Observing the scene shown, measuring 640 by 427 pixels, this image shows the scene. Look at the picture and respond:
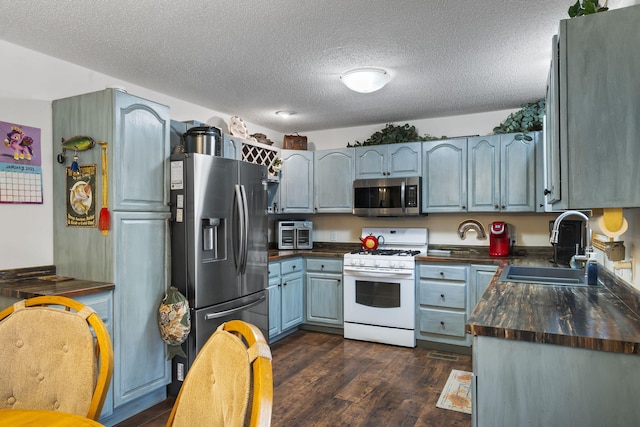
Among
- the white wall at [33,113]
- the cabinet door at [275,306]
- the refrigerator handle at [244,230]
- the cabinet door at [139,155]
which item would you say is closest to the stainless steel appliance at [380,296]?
the cabinet door at [275,306]

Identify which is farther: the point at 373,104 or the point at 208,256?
the point at 373,104

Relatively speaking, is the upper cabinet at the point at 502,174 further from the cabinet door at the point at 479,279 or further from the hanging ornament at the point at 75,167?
the hanging ornament at the point at 75,167

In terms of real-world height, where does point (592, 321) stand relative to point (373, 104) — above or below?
below

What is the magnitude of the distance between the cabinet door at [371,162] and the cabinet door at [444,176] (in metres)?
0.43

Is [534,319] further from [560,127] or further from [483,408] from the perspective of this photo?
[560,127]

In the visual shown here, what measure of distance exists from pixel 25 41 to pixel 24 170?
2.57ft

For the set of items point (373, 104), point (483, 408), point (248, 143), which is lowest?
point (483, 408)

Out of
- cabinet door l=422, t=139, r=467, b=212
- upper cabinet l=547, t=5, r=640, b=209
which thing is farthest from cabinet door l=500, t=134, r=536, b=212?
upper cabinet l=547, t=5, r=640, b=209

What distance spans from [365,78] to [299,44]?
619 millimetres

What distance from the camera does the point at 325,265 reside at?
4309 millimetres

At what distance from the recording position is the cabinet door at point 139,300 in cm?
249

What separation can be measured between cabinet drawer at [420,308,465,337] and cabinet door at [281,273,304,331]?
1280 mm

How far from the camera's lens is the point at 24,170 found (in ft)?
8.39

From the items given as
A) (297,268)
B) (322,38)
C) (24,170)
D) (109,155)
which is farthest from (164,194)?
(297,268)
